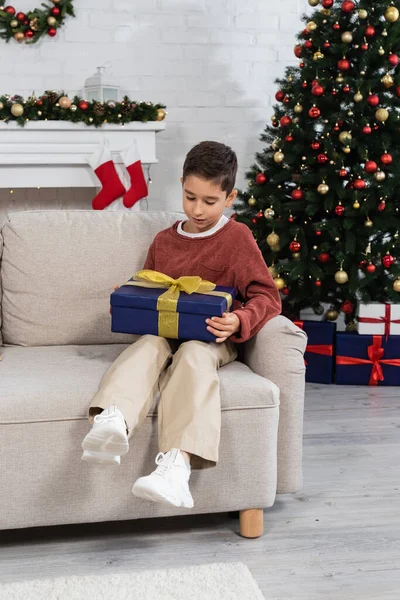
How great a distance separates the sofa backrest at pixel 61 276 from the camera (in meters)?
2.38

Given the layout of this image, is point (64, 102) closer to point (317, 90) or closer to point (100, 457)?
point (317, 90)

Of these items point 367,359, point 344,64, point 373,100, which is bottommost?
point 367,359

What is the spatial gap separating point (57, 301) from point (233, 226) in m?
0.61

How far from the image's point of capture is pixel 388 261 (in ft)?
11.2

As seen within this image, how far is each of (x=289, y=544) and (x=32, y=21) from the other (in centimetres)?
332

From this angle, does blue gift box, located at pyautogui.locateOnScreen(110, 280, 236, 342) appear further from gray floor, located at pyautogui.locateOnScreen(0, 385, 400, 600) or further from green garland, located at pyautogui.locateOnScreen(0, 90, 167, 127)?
green garland, located at pyautogui.locateOnScreen(0, 90, 167, 127)

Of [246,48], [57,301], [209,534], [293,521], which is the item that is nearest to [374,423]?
Result: [293,521]

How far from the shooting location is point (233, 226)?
2.19 metres

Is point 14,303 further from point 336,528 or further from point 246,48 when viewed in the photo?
point 246,48

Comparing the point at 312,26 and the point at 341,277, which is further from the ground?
the point at 312,26

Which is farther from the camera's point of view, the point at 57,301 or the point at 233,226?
the point at 57,301

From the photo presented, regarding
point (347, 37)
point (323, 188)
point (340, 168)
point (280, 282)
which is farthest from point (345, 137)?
point (280, 282)

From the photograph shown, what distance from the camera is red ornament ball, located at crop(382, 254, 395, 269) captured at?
3.41 meters

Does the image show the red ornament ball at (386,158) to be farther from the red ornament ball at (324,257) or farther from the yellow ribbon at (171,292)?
the yellow ribbon at (171,292)
